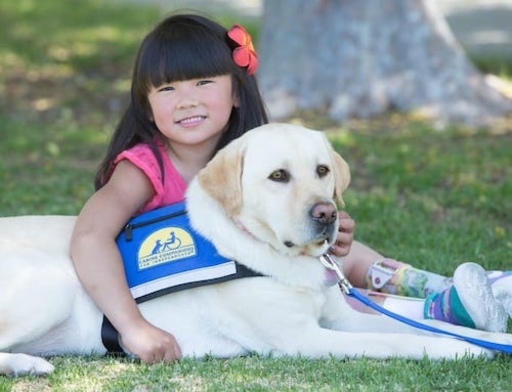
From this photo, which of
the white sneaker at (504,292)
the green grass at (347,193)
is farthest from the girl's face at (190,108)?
the white sneaker at (504,292)

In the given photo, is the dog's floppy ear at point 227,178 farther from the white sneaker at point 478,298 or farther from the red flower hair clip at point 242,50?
the white sneaker at point 478,298

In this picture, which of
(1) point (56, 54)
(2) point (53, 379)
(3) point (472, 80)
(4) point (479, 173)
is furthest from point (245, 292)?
(1) point (56, 54)

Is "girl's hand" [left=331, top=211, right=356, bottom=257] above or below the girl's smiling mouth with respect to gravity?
below

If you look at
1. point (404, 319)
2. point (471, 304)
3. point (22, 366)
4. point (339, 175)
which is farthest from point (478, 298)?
point (22, 366)

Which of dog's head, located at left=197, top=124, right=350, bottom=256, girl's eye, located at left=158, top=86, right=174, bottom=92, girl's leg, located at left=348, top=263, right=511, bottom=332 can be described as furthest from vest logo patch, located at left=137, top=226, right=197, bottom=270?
girl's leg, located at left=348, top=263, right=511, bottom=332

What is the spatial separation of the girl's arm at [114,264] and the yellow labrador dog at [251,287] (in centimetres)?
9

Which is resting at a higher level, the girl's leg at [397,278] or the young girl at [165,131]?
the young girl at [165,131]

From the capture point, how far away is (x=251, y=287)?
4.34m

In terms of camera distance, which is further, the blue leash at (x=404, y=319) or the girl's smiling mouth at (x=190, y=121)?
the girl's smiling mouth at (x=190, y=121)

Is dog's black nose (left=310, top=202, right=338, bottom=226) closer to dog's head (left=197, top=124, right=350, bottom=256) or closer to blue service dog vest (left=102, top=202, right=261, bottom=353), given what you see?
dog's head (left=197, top=124, right=350, bottom=256)

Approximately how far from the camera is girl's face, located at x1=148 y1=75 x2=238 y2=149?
4.84 metres

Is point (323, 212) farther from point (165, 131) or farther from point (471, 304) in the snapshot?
point (165, 131)

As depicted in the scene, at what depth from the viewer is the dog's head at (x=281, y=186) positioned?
4098 mm

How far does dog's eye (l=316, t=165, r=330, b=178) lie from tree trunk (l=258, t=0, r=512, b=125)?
5.09m
